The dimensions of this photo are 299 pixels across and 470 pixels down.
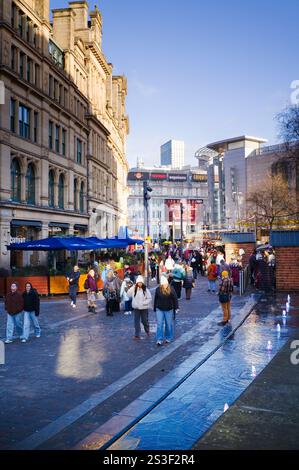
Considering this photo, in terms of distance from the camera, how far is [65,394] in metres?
7.12

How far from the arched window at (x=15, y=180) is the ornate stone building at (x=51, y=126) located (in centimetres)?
7

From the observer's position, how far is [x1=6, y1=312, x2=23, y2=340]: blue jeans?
1096 cm

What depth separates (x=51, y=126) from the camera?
34250mm

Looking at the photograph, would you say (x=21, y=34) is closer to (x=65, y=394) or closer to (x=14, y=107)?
(x=14, y=107)

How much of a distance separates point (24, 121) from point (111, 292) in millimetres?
19113

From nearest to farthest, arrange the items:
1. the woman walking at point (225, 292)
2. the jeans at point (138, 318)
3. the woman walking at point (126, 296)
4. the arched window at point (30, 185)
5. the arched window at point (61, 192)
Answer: the jeans at point (138, 318) → the woman walking at point (225, 292) → the woman walking at point (126, 296) → the arched window at point (30, 185) → the arched window at point (61, 192)

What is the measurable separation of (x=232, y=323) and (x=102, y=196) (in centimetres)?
3696

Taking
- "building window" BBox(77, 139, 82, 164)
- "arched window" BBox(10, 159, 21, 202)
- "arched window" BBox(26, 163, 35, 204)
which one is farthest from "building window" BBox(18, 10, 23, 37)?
"building window" BBox(77, 139, 82, 164)

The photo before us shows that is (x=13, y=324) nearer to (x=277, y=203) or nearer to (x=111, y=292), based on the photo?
(x=111, y=292)

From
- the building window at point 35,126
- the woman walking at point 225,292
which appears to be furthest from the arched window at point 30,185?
the woman walking at point 225,292

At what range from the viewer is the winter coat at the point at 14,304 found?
36.3 ft

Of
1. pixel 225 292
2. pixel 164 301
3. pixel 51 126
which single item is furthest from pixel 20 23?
pixel 164 301

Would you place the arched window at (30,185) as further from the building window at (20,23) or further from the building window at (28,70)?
the building window at (20,23)

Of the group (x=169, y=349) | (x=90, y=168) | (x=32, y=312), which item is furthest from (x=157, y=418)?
(x=90, y=168)
